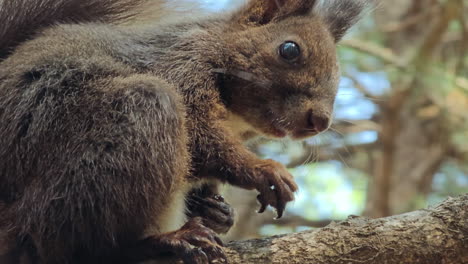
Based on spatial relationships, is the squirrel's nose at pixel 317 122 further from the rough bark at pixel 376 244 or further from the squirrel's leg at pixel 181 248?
the squirrel's leg at pixel 181 248

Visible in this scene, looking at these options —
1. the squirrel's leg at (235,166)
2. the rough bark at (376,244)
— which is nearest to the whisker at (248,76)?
the squirrel's leg at (235,166)

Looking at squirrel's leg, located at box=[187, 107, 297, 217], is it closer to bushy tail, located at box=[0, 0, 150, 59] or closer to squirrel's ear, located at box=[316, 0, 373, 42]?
bushy tail, located at box=[0, 0, 150, 59]

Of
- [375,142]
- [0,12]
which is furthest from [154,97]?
[375,142]

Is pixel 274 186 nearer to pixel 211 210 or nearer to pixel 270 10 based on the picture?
pixel 211 210

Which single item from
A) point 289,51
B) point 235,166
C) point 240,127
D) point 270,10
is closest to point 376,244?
point 235,166

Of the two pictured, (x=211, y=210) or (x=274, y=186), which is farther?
(x=211, y=210)

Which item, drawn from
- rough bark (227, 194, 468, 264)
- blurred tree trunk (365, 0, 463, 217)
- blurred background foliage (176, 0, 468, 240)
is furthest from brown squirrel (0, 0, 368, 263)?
blurred tree trunk (365, 0, 463, 217)

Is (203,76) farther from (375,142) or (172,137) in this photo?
(375,142)
